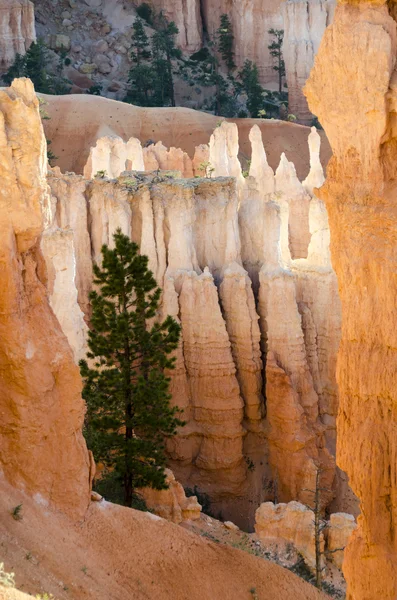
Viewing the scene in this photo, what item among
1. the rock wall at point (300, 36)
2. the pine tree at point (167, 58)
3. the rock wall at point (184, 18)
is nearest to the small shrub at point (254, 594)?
the pine tree at point (167, 58)

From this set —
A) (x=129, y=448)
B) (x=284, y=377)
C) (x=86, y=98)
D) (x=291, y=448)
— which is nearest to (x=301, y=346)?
(x=284, y=377)

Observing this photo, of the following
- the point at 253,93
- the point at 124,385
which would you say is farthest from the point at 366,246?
the point at 253,93

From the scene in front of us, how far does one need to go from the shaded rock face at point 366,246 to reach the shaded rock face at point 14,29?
167ft

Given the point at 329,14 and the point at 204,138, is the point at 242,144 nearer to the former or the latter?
the point at 204,138

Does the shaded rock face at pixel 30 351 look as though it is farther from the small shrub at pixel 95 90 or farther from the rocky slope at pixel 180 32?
the small shrub at pixel 95 90

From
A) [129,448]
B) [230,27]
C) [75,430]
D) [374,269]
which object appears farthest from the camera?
[230,27]

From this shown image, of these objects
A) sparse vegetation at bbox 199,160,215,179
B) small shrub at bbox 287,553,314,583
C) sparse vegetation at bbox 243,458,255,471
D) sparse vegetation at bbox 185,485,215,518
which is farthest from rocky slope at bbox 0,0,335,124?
small shrub at bbox 287,553,314,583

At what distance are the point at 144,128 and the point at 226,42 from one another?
16905 millimetres

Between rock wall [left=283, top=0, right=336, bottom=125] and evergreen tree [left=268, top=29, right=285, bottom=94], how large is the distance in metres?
0.69

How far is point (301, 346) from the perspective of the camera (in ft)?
80.8

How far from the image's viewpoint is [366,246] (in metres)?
11.3

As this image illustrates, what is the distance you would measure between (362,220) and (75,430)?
6229 mm

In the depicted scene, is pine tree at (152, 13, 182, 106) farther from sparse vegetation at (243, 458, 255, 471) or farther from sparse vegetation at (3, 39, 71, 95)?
sparse vegetation at (243, 458, 255, 471)

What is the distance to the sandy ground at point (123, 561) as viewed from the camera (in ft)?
41.1
